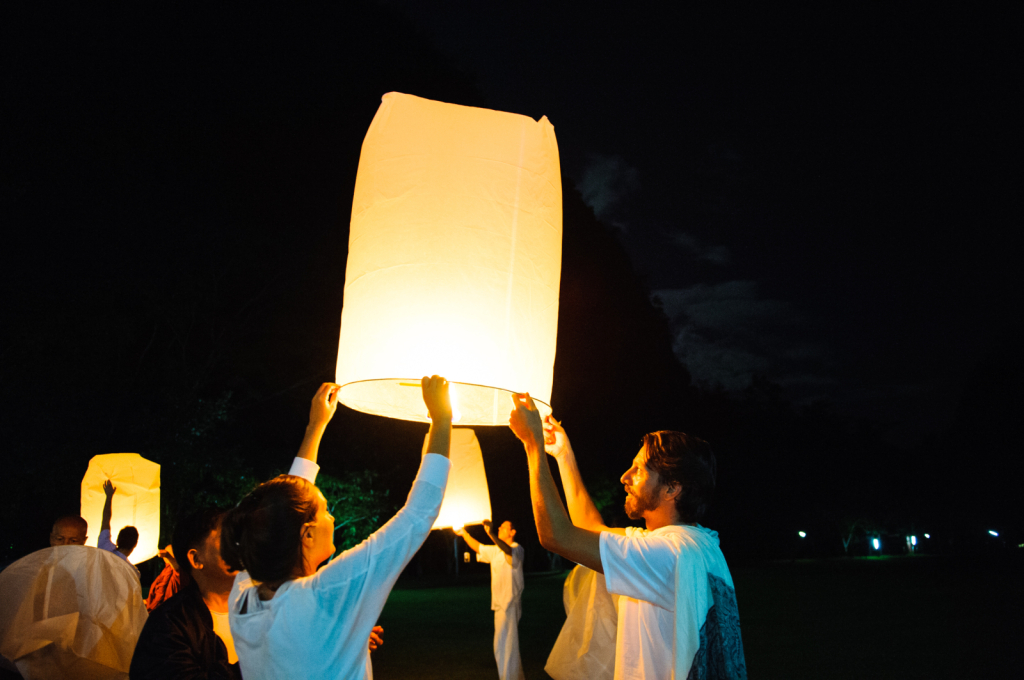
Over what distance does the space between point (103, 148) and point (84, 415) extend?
14.0 feet

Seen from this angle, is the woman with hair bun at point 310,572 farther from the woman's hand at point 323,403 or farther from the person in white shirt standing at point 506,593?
the person in white shirt standing at point 506,593

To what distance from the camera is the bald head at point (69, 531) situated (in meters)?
4.25

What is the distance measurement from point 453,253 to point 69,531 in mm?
3779

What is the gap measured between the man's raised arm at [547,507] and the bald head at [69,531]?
360 cm

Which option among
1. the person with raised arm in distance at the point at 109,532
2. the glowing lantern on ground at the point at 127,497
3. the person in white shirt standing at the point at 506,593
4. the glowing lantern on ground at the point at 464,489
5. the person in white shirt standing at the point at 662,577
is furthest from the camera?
the person in white shirt standing at the point at 506,593

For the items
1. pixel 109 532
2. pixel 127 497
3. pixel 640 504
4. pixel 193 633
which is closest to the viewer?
pixel 193 633

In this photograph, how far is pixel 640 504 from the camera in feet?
8.05

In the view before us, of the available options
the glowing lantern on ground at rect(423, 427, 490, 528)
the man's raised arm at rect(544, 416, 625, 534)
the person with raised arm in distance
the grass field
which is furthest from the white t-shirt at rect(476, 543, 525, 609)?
the man's raised arm at rect(544, 416, 625, 534)

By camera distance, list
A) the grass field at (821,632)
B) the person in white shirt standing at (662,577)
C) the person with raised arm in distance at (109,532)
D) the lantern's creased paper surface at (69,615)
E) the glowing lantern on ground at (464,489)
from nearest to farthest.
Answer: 1. the person in white shirt standing at (662,577)
2. the lantern's creased paper surface at (69,615)
3. the person with raised arm in distance at (109,532)
4. the glowing lantern on ground at (464,489)
5. the grass field at (821,632)

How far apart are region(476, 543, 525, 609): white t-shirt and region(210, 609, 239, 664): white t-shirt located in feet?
19.4

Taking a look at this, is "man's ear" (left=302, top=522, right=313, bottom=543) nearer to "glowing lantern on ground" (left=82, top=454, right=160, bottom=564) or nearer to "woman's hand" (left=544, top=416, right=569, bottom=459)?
"woman's hand" (left=544, top=416, right=569, bottom=459)

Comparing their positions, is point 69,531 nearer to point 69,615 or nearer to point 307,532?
point 69,615

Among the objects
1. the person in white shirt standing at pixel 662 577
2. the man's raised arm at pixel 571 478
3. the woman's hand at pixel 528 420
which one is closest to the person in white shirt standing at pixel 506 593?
the man's raised arm at pixel 571 478

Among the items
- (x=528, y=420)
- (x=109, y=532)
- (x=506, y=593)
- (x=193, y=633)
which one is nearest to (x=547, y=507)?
(x=528, y=420)
